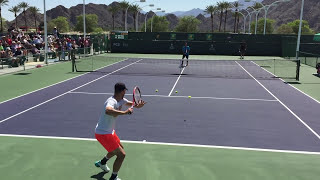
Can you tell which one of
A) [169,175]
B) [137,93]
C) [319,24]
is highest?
[319,24]

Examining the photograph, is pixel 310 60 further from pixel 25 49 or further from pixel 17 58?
pixel 17 58

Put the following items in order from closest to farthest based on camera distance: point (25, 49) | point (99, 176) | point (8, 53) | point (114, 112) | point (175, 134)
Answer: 1. point (114, 112)
2. point (99, 176)
3. point (175, 134)
4. point (8, 53)
5. point (25, 49)

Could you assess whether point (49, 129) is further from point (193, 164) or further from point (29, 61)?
point (29, 61)

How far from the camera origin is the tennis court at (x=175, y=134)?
7484 millimetres

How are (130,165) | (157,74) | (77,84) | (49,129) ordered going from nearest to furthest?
1. (130,165)
2. (49,129)
3. (77,84)
4. (157,74)

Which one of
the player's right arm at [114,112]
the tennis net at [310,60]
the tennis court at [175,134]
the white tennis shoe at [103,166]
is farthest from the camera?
the tennis net at [310,60]

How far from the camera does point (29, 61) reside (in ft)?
92.8

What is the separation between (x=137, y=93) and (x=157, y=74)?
16411mm

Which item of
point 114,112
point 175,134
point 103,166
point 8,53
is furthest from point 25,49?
point 114,112

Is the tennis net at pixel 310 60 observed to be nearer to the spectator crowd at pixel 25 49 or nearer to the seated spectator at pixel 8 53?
the spectator crowd at pixel 25 49

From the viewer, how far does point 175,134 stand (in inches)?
392

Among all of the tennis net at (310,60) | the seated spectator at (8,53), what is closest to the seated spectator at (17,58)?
the seated spectator at (8,53)

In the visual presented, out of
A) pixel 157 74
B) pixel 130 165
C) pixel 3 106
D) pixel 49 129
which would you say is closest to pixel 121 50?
pixel 157 74

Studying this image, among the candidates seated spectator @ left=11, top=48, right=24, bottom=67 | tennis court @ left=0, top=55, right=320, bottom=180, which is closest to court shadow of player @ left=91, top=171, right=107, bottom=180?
tennis court @ left=0, top=55, right=320, bottom=180
